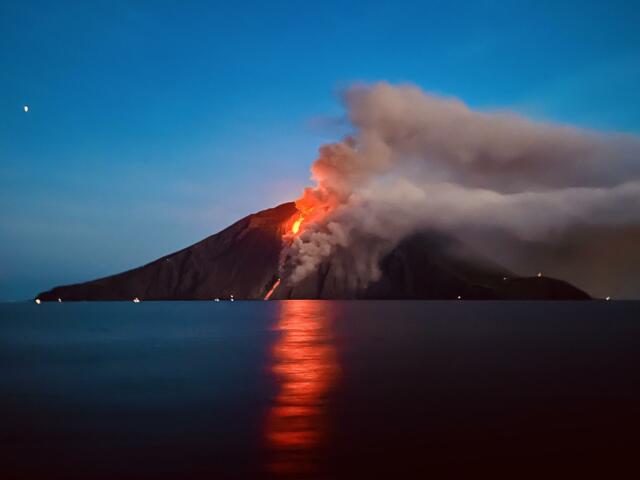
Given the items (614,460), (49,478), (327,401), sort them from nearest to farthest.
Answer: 1. (49,478)
2. (614,460)
3. (327,401)

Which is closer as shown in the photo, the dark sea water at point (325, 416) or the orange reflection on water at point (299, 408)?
the dark sea water at point (325, 416)

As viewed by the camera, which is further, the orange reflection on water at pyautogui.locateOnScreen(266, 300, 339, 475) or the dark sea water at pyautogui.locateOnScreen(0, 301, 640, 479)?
the orange reflection on water at pyautogui.locateOnScreen(266, 300, 339, 475)

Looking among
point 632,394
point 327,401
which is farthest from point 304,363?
point 632,394

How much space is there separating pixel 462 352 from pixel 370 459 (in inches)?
1206

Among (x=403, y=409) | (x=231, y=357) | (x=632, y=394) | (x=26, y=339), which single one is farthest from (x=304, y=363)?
(x=26, y=339)

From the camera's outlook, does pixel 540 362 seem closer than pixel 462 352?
Yes

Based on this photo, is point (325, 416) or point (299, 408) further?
point (299, 408)

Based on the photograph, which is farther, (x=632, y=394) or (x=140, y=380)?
(x=140, y=380)

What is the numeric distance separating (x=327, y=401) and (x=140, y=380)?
1249 centimetres

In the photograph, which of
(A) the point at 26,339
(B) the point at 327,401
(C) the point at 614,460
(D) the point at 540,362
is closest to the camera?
(C) the point at 614,460

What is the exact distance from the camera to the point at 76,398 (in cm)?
2672

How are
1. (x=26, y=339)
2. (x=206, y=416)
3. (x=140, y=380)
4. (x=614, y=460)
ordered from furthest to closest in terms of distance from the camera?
1. (x=26, y=339)
2. (x=140, y=380)
3. (x=206, y=416)
4. (x=614, y=460)

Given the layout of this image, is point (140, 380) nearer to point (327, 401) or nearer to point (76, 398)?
point (76, 398)

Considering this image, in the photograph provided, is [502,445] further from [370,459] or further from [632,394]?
[632,394]
